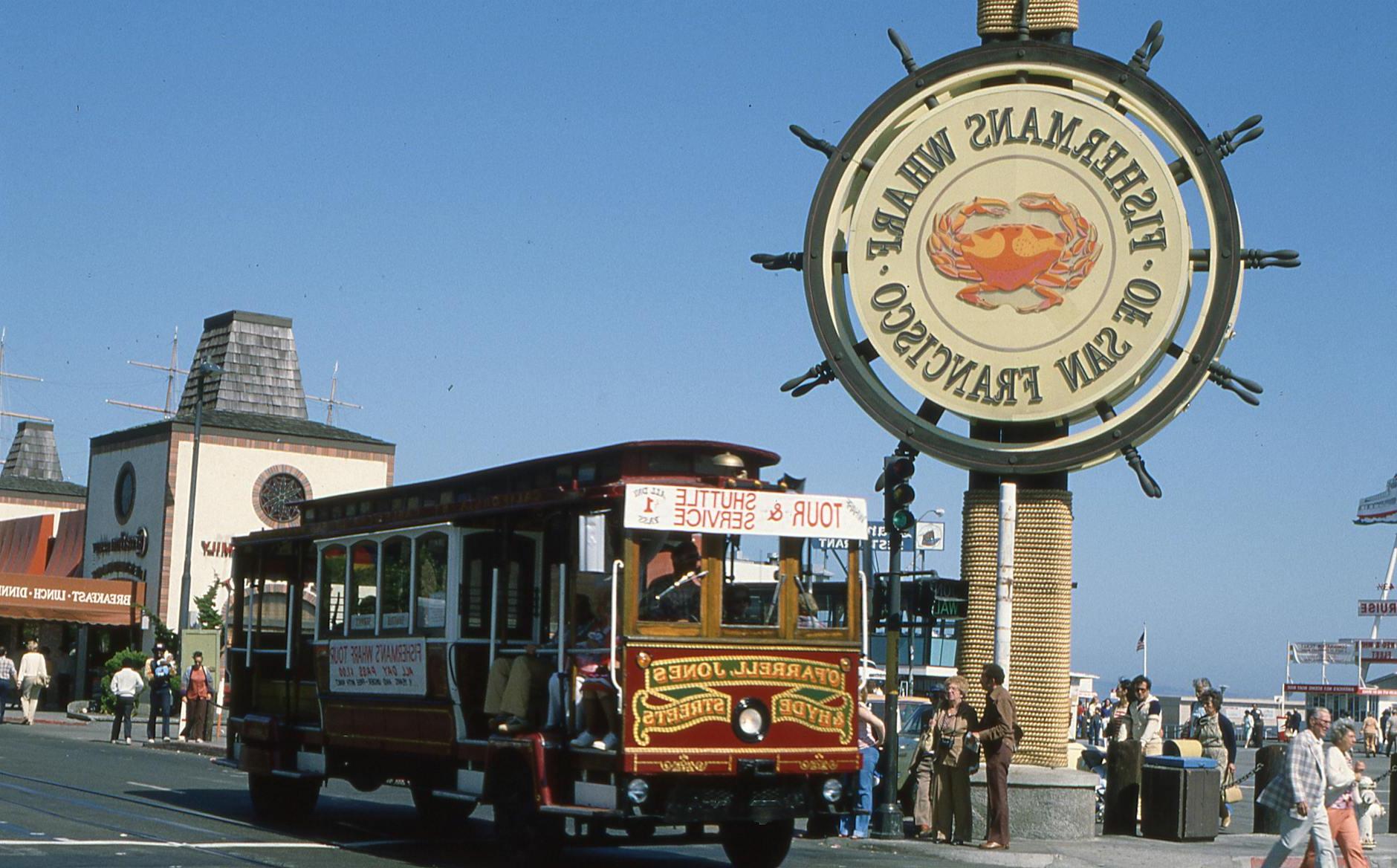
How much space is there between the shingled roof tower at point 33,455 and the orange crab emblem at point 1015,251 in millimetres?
77258

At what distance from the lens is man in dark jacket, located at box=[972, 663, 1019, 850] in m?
16.3

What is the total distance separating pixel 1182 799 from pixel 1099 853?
1814mm

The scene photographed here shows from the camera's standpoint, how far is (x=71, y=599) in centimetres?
4922

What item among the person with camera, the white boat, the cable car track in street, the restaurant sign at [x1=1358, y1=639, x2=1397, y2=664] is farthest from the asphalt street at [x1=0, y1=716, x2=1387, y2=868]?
the white boat

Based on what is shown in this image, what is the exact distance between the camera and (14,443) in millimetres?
88938

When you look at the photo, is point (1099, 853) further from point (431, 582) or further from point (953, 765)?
point (431, 582)

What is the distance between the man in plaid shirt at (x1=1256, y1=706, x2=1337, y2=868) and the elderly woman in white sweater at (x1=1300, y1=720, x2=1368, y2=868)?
16 cm

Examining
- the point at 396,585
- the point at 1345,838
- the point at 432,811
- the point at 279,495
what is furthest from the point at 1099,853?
the point at 279,495

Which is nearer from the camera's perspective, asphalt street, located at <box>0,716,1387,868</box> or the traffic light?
asphalt street, located at <box>0,716,1387,868</box>

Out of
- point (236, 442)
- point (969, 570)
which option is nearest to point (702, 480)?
point (969, 570)

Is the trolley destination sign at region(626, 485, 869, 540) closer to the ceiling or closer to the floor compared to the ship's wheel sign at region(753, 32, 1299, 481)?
closer to the floor

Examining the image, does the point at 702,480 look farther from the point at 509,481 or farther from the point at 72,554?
the point at 72,554

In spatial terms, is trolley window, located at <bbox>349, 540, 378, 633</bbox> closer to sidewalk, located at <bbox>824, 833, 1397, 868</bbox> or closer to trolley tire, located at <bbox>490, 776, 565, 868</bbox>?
trolley tire, located at <bbox>490, 776, 565, 868</bbox>

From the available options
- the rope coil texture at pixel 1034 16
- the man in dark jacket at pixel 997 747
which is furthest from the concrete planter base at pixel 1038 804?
the rope coil texture at pixel 1034 16
